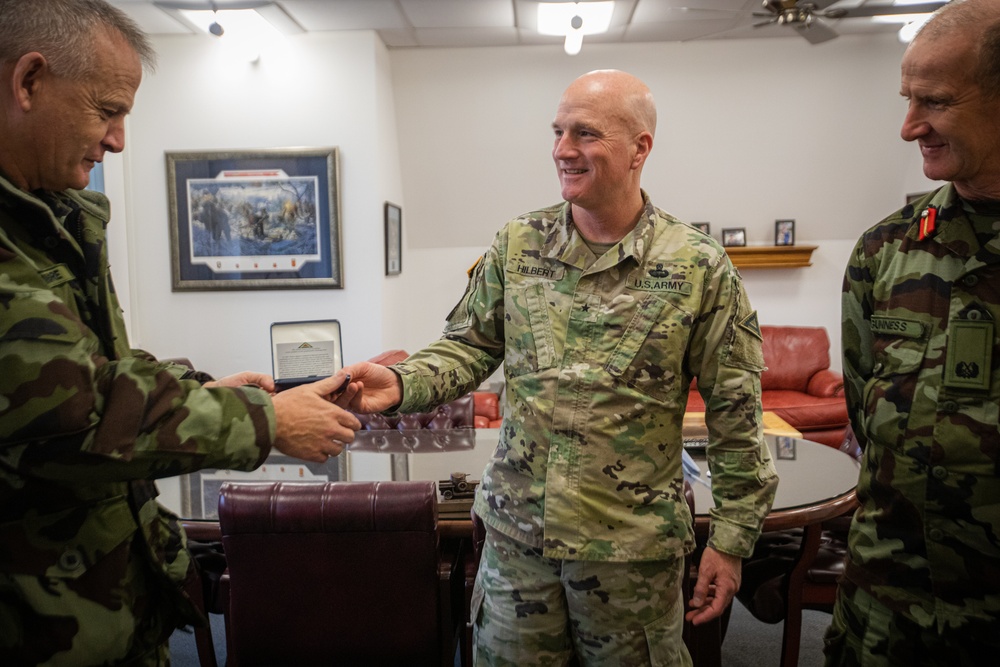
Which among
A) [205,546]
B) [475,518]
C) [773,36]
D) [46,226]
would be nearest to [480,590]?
[475,518]

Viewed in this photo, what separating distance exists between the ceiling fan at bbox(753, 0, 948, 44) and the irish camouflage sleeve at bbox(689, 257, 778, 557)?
8.96 ft

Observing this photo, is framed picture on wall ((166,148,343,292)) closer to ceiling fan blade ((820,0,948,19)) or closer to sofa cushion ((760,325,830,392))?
ceiling fan blade ((820,0,948,19))

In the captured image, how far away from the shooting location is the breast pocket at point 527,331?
5.00 feet

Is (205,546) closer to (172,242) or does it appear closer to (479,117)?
(172,242)

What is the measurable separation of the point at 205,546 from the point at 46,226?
5.31 ft

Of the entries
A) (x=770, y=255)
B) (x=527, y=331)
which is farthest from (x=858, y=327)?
(x=770, y=255)

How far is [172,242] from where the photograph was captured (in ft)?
15.5

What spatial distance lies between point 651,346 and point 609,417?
168mm

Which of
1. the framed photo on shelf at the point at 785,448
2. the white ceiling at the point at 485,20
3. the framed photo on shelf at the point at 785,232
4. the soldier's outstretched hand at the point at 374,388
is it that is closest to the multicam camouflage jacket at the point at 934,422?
the soldier's outstretched hand at the point at 374,388

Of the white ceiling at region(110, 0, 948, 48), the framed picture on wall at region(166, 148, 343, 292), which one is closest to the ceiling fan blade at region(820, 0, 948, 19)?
the white ceiling at region(110, 0, 948, 48)

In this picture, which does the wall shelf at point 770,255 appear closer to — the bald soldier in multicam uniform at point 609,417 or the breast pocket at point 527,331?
the bald soldier in multicam uniform at point 609,417

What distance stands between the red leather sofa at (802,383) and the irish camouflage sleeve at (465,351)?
3.35 meters

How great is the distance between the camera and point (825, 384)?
5.07 metres

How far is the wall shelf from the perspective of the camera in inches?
221
